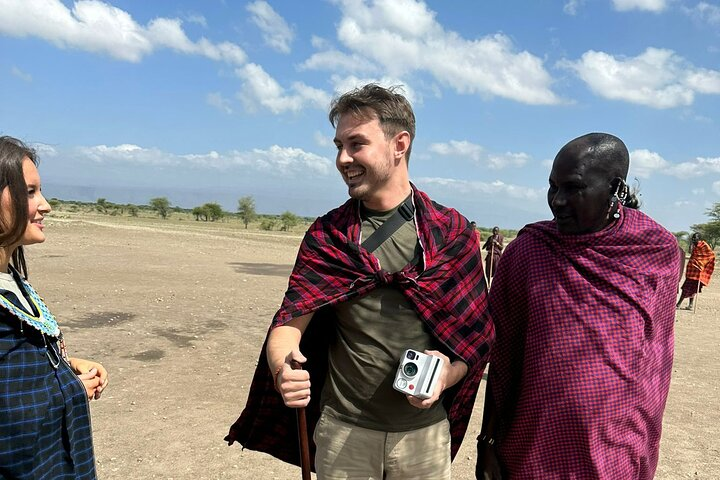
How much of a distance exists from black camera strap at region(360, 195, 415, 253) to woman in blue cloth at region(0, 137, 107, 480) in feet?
4.13

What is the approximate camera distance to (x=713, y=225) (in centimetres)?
4053

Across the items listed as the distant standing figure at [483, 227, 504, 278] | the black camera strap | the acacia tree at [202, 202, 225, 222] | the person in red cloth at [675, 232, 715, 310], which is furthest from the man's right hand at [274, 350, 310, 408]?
the acacia tree at [202, 202, 225, 222]

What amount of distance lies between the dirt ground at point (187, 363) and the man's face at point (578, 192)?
273 cm

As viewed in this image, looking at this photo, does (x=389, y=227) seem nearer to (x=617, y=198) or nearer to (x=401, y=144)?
(x=401, y=144)

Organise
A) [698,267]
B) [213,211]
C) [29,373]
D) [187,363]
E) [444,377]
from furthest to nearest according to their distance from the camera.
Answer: [213,211] < [698,267] < [187,363] < [444,377] < [29,373]

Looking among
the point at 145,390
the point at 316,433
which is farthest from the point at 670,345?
the point at 145,390

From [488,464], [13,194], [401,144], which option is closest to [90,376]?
[13,194]

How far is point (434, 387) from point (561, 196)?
95 centimetres

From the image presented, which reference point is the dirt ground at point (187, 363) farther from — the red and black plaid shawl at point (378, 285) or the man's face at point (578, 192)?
the man's face at point (578, 192)

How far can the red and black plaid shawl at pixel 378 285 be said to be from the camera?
7.78ft

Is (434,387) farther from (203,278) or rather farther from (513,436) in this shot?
(203,278)

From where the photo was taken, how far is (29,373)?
6.77ft

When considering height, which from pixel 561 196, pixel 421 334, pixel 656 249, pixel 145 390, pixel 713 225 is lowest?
pixel 145 390

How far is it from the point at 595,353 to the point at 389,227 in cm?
97
